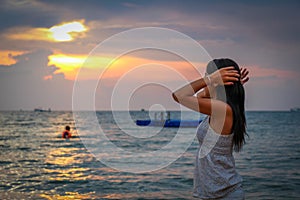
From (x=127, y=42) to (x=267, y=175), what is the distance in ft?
32.6

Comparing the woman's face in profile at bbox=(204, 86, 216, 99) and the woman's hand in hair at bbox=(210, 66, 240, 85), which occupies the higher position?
the woman's hand in hair at bbox=(210, 66, 240, 85)

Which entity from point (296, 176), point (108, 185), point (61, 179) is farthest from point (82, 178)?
point (296, 176)

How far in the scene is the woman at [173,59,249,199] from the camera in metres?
2.84

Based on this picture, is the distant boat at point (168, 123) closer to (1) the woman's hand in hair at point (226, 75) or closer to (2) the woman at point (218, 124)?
(2) the woman at point (218, 124)

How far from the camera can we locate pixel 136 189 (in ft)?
35.9

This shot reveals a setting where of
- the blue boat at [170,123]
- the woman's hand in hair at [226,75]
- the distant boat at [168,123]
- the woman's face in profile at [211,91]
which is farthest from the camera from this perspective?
the blue boat at [170,123]

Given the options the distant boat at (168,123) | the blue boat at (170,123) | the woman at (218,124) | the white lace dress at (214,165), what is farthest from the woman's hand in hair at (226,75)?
the blue boat at (170,123)

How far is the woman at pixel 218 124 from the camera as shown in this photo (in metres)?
2.84

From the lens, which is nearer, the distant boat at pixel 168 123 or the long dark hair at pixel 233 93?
the long dark hair at pixel 233 93

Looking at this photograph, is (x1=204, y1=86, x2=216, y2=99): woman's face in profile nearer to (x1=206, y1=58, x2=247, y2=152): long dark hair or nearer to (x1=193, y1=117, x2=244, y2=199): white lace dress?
(x1=206, y1=58, x2=247, y2=152): long dark hair

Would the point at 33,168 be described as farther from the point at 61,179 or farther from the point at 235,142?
the point at 235,142

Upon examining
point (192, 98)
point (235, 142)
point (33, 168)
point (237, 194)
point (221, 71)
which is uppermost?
point (221, 71)

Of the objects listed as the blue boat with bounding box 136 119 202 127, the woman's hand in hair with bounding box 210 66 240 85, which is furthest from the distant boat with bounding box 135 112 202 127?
the woman's hand in hair with bounding box 210 66 240 85

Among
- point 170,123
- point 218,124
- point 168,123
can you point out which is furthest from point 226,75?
point 170,123
